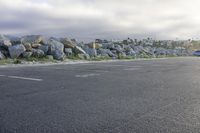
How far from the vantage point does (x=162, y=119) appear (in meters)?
5.54

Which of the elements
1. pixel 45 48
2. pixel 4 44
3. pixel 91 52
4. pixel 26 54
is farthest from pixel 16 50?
pixel 91 52

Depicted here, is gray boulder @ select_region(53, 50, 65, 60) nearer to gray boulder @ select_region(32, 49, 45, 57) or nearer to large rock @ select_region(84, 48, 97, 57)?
gray boulder @ select_region(32, 49, 45, 57)

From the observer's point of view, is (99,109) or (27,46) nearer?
(99,109)

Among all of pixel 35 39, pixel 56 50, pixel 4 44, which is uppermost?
pixel 35 39

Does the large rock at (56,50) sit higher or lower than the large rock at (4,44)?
lower

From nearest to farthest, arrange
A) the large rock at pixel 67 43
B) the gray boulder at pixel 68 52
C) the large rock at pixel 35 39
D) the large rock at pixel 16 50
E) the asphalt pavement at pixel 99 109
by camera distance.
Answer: the asphalt pavement at pixel 99 109 < the large rock at pixel 16 50 < the large rock at pixel 35 39 < the gray boulder at pixel 68 52 < the large rock at pixel 67 43

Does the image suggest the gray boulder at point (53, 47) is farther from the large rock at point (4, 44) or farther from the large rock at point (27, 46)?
the large rock at point (4, 44)

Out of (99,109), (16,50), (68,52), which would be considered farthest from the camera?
(68,52)

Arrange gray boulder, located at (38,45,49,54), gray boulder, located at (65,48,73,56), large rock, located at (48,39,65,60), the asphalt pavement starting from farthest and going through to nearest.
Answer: gray boulder, located at (65,48,73,56) < gray boulder, located at (38,45,49,54) < large rock, located at (48,39,65,60) < the asphalt pavement

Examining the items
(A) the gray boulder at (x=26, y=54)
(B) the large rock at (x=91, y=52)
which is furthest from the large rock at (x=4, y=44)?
(B) the large rock at (x=91, y=52)

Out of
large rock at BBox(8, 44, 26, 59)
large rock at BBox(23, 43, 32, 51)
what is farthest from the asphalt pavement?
large rock at BBox(23, 43, 32, 51)

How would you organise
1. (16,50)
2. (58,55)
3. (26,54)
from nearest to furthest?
1. (16,50)
2. (26,54)
3. (58,55)

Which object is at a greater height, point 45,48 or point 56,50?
point 45,48

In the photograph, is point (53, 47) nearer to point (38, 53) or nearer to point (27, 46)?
point (27, 46)
